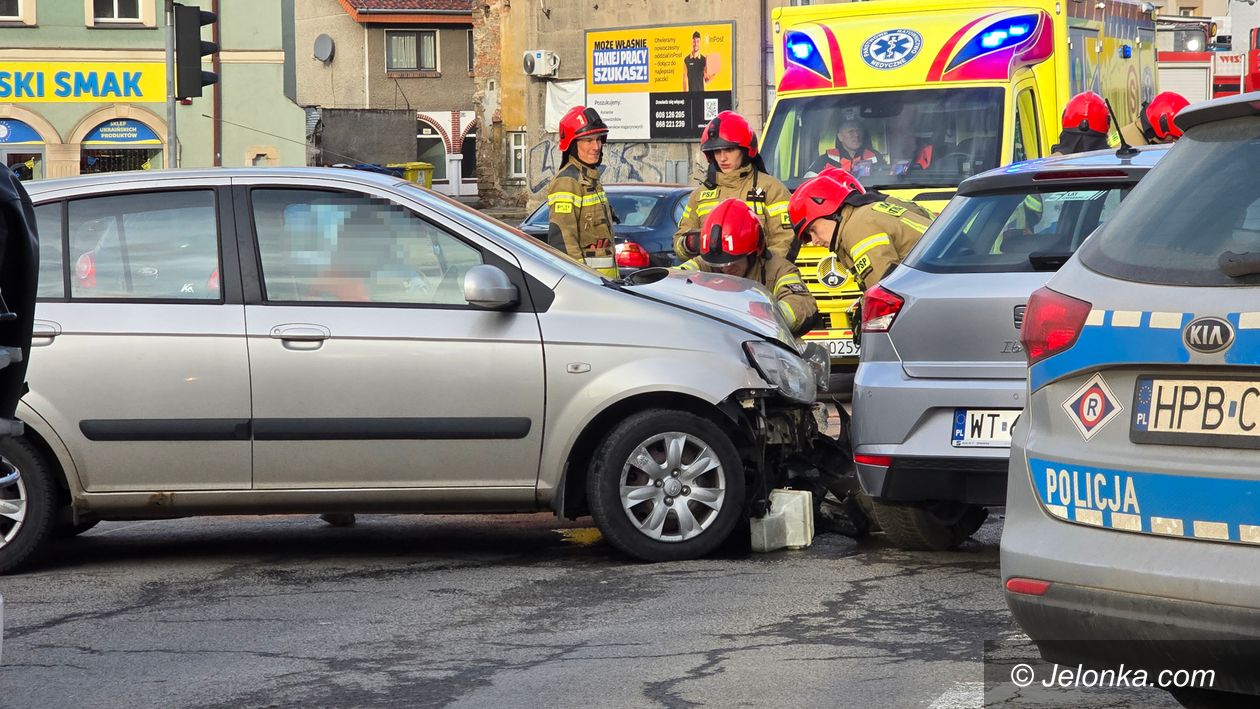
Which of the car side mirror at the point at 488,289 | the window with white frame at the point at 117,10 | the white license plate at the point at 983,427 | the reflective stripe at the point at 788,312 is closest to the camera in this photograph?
the white license plate at the point at 983,427

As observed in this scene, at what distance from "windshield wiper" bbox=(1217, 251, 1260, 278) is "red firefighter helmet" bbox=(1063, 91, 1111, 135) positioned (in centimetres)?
875

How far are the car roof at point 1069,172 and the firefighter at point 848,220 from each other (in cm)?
161

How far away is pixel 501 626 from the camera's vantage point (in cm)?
605

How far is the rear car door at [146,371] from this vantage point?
6973 mm

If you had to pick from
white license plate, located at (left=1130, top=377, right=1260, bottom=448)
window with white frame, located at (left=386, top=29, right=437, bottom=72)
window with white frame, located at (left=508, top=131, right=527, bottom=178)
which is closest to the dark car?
white license plate, located at (left=1130, top=377, right=1260, bottom=448)

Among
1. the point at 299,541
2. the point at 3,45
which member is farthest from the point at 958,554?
the point at 3,45

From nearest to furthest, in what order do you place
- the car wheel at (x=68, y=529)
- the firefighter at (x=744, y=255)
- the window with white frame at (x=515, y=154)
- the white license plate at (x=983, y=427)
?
the white license plate at (x=983, y=427)
the car wheel at (x=68, y=529)
the firefighter at (x=744, y=255)
the window with white frame at (x=515, y=154)

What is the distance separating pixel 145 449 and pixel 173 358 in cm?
38

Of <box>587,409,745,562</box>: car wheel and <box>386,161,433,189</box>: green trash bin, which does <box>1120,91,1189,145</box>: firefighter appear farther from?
<box>386,161,433,189</box>: green trash bin

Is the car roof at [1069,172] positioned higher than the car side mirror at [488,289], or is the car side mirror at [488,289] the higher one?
the car roof at [1069,172]

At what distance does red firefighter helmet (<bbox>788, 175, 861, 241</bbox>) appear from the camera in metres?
8.56

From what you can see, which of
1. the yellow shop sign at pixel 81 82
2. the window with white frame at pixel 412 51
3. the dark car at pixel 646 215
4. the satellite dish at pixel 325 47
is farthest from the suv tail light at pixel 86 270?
the satellite dish at pixel 325 47

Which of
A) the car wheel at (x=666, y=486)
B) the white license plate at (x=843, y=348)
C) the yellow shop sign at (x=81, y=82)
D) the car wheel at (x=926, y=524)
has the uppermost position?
the yellow shop sign at (x=81, y=82)

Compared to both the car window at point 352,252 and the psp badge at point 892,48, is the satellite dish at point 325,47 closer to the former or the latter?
the psp badge at point 892,48
